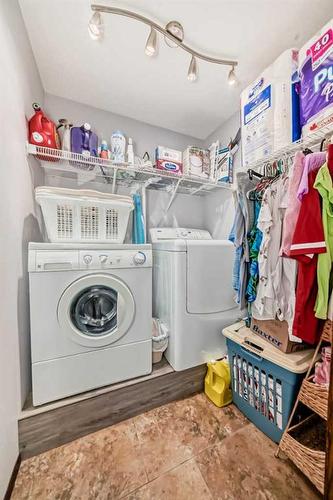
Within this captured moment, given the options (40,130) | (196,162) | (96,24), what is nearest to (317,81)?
(196,162)

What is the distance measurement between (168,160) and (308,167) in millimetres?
1260

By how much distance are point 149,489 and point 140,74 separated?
2574 mm

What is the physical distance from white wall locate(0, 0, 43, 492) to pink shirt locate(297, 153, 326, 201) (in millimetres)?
1394

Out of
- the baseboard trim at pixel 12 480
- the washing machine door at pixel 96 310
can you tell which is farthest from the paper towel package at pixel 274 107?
the baseboard trim at pixel 12 480

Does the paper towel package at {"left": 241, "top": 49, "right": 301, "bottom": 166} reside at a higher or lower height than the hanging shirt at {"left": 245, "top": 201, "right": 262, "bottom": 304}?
Result: higher

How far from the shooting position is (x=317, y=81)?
3.07 feet

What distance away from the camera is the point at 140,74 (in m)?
1.49

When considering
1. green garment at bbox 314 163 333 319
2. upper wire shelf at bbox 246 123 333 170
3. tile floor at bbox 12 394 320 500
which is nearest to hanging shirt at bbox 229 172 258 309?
upper wire shelf at bbox 246 123 333 170

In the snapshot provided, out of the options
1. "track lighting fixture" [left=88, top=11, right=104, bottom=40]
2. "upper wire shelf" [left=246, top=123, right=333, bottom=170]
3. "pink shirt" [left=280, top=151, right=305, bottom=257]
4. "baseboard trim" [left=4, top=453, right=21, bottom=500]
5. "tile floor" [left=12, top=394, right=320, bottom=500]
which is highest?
"track lighting fixture" [left=88, top=11, right=104, bottom=40]

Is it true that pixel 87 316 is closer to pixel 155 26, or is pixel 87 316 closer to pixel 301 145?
pixel 301 145

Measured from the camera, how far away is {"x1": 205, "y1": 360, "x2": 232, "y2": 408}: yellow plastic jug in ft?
4.32

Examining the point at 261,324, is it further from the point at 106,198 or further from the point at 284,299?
the point at 106,198

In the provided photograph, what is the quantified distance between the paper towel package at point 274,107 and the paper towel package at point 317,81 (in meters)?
0.06

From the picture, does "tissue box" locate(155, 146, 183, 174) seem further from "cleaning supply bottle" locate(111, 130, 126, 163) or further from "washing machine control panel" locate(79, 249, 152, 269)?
"washing machine control panel" locate(79, 249, 152, 269)
